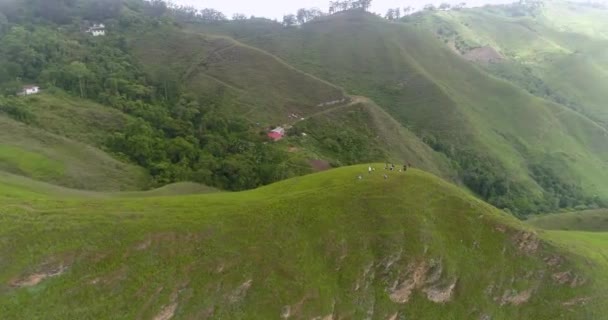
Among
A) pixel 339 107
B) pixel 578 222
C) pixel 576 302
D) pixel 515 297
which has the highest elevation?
pixel 339 107

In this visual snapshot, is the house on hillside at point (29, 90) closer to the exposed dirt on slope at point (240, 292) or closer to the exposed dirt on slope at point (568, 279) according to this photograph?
the exposed dirt on slope at point (240, 292)

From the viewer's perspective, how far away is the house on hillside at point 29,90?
99025 mm

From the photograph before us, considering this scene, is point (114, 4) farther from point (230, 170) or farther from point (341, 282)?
point (341, 282)

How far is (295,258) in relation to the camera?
40.3m

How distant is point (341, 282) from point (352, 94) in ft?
342

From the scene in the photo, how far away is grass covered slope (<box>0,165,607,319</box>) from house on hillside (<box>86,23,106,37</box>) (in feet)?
449

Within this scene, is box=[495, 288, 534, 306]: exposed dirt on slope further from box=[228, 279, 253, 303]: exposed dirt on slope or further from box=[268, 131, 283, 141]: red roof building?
box=[268, 131, 283, 141]: red roof building

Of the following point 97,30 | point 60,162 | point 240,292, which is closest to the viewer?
point 240,292

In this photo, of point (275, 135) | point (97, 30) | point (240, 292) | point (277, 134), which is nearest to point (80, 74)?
point (275, 135)

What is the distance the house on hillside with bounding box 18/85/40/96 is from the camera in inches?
3899

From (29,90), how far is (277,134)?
6101 centimetres

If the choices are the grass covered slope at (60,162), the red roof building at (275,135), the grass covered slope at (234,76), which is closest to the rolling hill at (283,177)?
the grass covered slope at (60,162)

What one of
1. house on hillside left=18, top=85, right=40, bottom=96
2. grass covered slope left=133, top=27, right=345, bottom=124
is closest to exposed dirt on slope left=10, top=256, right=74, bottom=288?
house on hillside left=18, top=85, right=40, bottom=96

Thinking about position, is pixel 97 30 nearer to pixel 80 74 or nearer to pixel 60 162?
pixel 80 74
